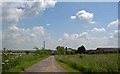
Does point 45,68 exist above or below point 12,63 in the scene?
below

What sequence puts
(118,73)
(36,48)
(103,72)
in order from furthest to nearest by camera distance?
(36,48), (103,72), (118,73)

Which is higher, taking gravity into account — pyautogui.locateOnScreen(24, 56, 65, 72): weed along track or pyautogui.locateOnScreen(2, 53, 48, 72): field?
pyautogui.locateOnScreen(2, 53, 48, 72): field

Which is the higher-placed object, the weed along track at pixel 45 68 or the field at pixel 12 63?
the field at pixel 12 63

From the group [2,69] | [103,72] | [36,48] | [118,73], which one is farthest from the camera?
[36,48]

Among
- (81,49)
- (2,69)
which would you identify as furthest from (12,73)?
(81,49)

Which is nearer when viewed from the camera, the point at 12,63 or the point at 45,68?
the point at 12,63

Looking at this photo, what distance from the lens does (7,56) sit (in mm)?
23281

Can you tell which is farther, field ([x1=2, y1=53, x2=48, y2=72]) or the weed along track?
the weed along track

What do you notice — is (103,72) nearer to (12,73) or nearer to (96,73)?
(96,73)

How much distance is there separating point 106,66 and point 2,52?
34.6 feet

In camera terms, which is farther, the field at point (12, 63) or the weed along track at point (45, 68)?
the weed along track at point (45, 68)

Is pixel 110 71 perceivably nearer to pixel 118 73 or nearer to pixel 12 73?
pixel 118 73

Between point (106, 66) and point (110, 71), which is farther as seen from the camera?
point (106, 66)

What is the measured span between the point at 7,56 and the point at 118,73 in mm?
12079
